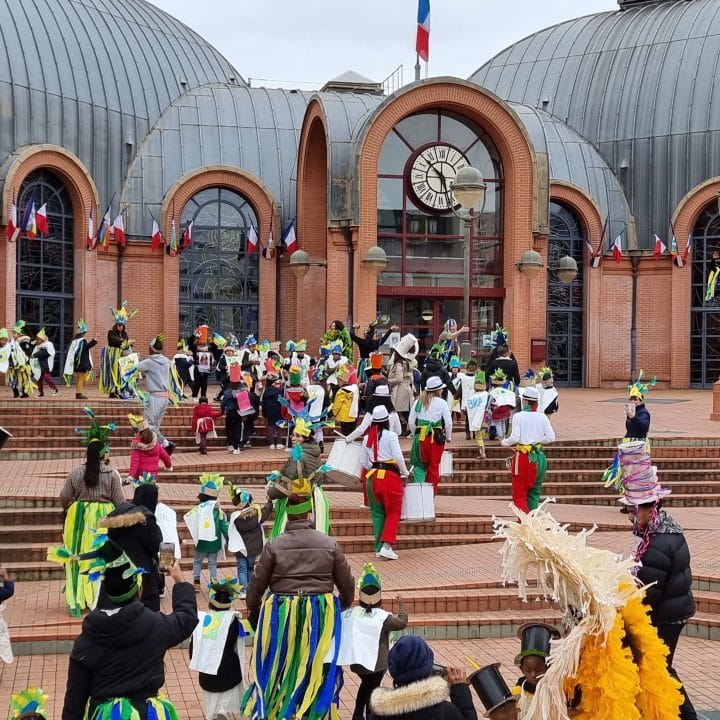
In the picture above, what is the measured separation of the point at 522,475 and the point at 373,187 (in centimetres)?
1446

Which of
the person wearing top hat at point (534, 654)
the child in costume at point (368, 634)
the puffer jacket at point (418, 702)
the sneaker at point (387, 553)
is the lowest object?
the sneaker at point (387, 553)

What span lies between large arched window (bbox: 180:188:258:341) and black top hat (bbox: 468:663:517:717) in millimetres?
24915

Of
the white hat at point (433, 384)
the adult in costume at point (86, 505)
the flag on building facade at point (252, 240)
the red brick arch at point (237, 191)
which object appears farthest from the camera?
the flag on building facade at point (252, 240)

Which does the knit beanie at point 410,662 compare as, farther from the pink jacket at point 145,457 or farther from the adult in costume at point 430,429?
the adult in costume at point 430,429

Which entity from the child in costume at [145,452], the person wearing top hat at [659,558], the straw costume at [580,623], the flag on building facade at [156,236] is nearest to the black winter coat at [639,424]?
the child in costume at [145,452]

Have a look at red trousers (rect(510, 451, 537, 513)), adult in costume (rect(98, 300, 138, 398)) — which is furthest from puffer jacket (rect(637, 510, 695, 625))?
adult in costume (rect(98, 300, 138, 398))

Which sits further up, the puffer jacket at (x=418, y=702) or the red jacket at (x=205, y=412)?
the red jacket at (x=205, y=412)

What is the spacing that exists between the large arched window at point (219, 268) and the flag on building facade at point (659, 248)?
11.5 m

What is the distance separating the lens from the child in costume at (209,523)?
970 centimetres

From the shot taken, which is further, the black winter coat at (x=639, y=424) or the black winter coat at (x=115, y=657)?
the black winter coat at (x=639, y=424)

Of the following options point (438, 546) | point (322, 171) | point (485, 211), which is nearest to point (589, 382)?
point (485, 211)

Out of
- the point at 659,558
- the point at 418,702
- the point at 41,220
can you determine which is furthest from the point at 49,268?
the point at 418,702

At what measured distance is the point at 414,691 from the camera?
15.2 feet

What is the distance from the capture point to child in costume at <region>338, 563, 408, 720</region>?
6691 millimetres
